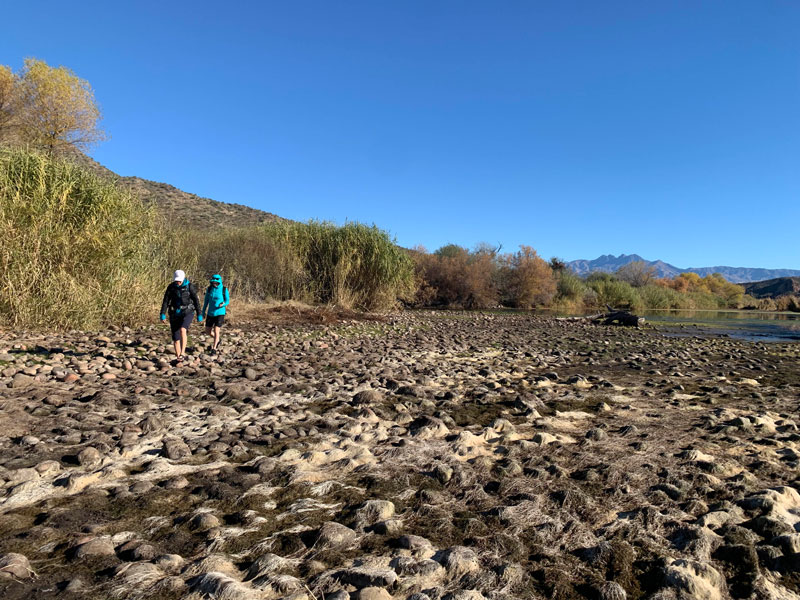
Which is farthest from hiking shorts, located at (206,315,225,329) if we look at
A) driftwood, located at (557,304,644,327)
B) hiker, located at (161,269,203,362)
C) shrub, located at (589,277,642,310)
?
shrub, located at (589,277,642,310)

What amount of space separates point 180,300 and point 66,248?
4248mm

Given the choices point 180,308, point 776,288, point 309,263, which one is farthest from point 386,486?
point 776,288

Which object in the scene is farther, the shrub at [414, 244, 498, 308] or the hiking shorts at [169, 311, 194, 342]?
the shrub at [414, 244, 498, 308]

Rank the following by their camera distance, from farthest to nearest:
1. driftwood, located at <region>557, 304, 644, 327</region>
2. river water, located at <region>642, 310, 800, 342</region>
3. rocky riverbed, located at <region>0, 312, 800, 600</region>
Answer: driftwood, located at <region>557, 304, 644, 327</region>, river water, located at <region>642, 310, 800, 342</region>, rocky riverbed, located at <region>0, 312, 800, 600</region>

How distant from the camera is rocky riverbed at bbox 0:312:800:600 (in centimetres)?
221

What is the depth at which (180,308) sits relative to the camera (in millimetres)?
8047

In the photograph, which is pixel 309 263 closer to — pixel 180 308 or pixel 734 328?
pixel 180 308

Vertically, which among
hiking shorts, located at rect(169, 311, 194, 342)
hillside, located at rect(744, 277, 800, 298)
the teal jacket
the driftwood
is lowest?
the driftwood

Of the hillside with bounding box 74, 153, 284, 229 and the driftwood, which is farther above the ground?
the hillside with bounding box 74, 153, 284, 229

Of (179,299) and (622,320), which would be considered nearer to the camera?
(179,299)

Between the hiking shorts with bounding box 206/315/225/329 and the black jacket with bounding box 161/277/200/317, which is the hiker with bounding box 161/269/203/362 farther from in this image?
the hiking shorts with bounding box 206/315/225/329

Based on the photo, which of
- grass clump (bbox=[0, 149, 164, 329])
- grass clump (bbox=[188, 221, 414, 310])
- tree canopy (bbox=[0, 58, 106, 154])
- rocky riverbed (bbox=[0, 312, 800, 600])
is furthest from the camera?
tree canopy (bbox=[0, 58, 106, 154])

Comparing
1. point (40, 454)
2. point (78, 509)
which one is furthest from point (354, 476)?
point (40, 454)

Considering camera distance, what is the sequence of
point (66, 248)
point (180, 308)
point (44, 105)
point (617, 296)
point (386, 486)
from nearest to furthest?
point (386, 486) < point (180, 308) < point (66, 248) < point (44, 105) < point (617, 296)
